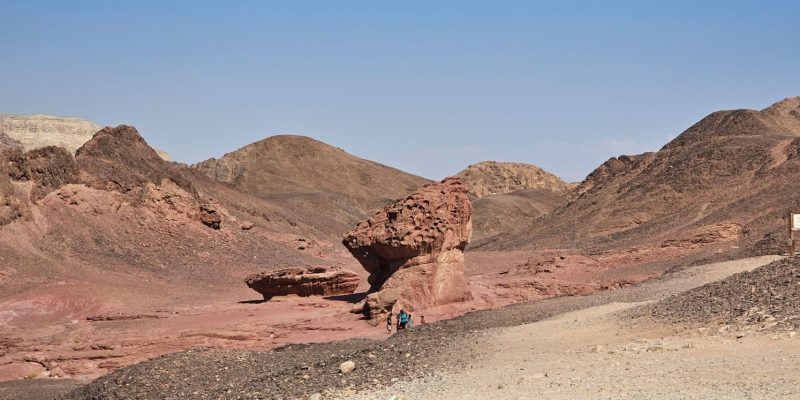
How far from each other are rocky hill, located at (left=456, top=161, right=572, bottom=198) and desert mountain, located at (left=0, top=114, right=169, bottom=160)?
37261 mm

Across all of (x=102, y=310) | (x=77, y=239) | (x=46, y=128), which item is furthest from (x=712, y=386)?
(x=46, y=128)

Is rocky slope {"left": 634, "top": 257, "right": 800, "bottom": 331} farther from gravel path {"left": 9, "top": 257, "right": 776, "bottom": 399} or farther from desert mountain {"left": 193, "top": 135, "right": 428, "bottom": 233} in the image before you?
desert mountain {"left": 193, "top": 135, "right": 428, "bottom": 233}

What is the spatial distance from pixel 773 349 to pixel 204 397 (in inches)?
362

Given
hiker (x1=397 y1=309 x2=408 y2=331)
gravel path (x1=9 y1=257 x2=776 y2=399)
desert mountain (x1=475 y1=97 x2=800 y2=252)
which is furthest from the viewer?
desert mountain (x1=475 y1=97 x2=800 y2=252)

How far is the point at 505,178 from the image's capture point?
128 meters

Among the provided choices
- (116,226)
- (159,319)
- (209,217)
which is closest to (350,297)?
(159,319)

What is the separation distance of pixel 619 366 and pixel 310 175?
291 ft

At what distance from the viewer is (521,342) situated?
17781mm

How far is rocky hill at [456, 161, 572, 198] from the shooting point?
125m

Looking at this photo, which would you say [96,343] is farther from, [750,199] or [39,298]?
[750,199]

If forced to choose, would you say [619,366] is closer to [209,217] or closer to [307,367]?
[307,367]

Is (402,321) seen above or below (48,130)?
below

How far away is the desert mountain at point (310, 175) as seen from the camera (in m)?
93.6

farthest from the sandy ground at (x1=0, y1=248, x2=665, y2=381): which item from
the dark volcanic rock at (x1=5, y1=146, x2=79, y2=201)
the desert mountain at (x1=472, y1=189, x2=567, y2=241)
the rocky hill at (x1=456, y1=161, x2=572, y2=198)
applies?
the rocky hill at (x1=456, y1=161, x2=572, y2=198)
